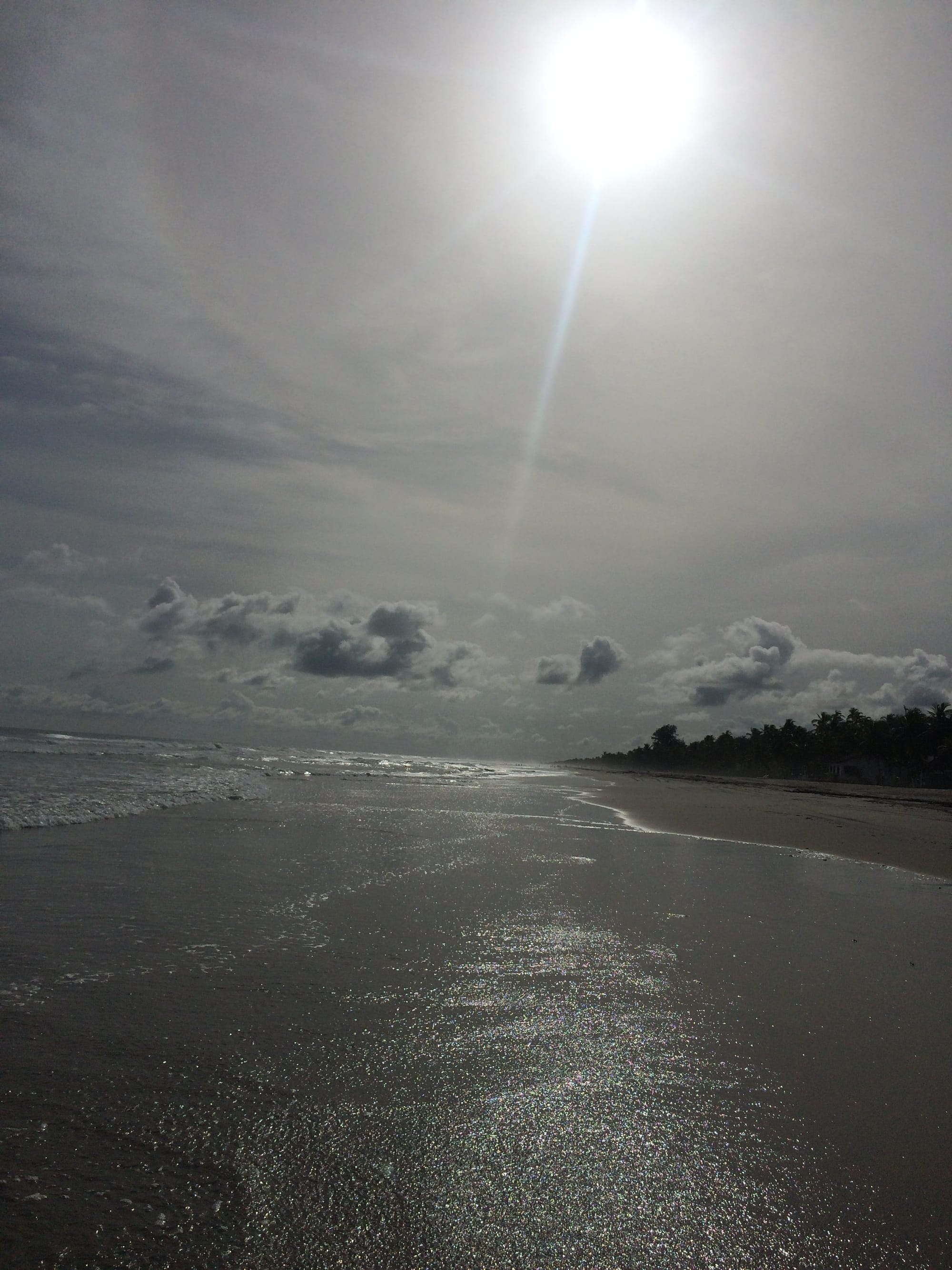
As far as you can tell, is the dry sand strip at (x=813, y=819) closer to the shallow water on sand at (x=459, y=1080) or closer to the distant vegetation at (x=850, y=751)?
the shallow water on sand at (x=459, y=1080)

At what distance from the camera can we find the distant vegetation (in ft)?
303

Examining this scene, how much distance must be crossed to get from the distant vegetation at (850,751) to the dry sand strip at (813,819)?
39.9 metres

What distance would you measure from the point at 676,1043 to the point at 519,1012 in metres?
1.16

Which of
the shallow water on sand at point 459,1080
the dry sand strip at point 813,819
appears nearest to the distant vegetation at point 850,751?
the dry sand strip at point 813,819

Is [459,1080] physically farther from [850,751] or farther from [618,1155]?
[850,751]

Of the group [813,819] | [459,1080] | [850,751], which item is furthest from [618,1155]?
[850,751]

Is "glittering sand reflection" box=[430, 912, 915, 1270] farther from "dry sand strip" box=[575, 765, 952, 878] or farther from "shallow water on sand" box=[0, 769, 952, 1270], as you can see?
"dry sand strip" box=[575, 765, 952, 878]

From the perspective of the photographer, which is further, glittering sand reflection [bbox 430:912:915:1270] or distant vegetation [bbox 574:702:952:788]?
distant vegetation [bbox 574:702:952:788]

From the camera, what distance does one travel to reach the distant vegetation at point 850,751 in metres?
92.5

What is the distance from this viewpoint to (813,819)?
29219mm

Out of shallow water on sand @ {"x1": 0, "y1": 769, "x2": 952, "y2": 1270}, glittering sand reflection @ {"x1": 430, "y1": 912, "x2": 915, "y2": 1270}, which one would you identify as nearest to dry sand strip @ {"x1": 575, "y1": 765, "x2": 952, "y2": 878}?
shallow water on sand @ {"x1": 0, "y1": 769, "x2": 952, "y2": 1270}

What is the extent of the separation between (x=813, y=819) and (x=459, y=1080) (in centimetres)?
2775

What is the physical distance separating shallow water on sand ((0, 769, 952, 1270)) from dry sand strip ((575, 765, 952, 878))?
34.3 ft

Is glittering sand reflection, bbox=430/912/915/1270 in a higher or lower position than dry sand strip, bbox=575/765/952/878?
lower
